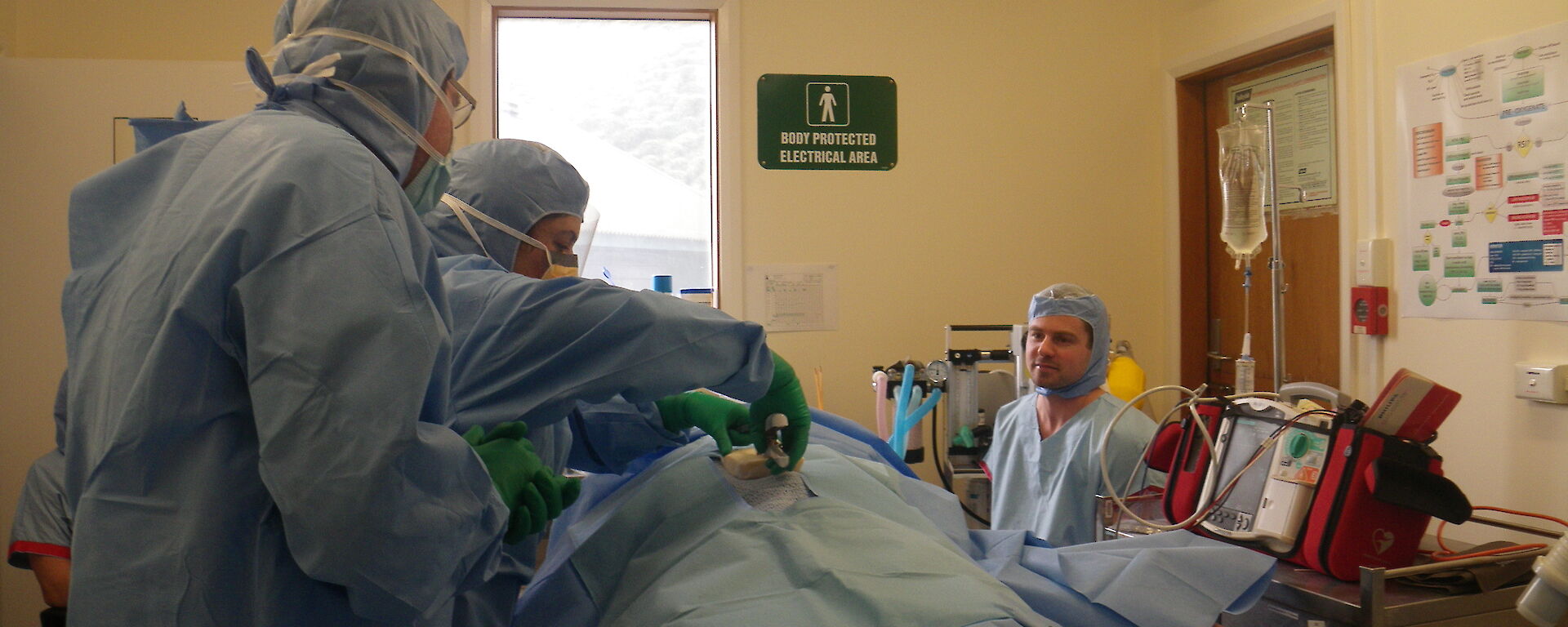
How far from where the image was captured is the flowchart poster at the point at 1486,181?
2.28 metres

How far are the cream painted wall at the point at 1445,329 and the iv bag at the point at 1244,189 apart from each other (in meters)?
0.50

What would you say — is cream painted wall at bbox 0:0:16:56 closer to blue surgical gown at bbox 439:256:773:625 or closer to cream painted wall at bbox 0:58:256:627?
cream painted wall at bbox 0:58:256:627

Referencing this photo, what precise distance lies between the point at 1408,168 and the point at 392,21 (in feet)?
8.66

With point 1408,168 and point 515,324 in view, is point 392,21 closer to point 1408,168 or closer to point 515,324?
point 515,324

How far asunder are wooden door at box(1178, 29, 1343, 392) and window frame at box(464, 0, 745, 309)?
5.66 ft

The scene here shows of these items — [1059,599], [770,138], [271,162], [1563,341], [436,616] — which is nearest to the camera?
[271,162]

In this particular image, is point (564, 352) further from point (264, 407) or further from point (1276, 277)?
point (1276, 277)

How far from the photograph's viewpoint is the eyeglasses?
1.21 meters

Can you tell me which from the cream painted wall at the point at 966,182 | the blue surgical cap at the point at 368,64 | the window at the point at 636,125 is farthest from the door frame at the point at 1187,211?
the blue surgical cap at the point at 368,64

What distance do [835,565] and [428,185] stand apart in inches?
25.8

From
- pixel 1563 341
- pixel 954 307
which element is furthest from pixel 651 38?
pixel 1563 341

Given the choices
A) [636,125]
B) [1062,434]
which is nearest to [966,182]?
[636,125]

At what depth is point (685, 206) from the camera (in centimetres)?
375

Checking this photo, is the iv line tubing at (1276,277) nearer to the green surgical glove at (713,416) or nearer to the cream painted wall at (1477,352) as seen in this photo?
the cream painted wall at (1477,352)
